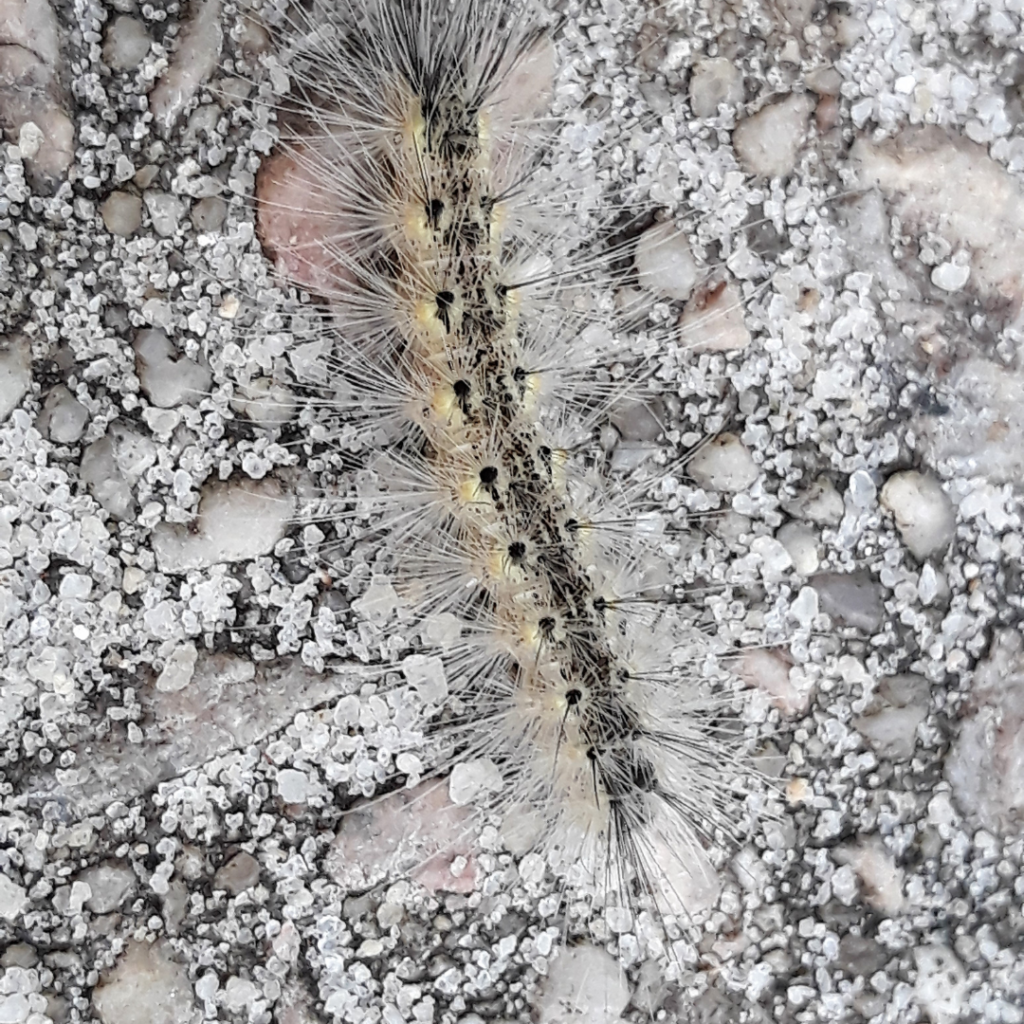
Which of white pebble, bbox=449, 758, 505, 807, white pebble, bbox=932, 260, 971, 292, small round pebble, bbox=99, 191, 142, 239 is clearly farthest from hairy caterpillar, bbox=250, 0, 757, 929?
white pebble, bbox=932, 260, 971, 292

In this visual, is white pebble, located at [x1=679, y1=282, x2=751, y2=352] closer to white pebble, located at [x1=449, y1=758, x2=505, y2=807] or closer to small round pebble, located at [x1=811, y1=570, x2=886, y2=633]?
small round pebble, located at [x1=811, y1=570, x2=886, y2=633]

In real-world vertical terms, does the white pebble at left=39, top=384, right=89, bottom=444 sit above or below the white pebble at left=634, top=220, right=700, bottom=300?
below

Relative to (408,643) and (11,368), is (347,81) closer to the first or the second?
(11,368)

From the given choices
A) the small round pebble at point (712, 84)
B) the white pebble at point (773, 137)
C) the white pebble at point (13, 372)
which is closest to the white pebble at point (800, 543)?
the white pebble at point (773, 137)

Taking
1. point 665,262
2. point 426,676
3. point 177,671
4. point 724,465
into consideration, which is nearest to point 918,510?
point 724,465

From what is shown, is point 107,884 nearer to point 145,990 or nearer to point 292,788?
point 145,990

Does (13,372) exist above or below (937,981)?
above
